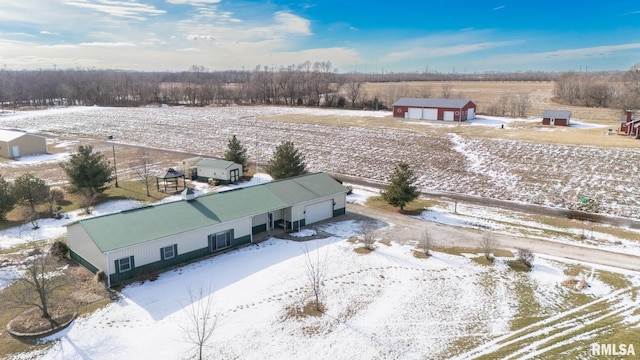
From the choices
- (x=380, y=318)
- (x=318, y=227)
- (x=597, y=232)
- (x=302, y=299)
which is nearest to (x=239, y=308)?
(x=302, y=299)

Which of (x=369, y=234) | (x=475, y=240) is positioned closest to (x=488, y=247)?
(x=475, y=240)

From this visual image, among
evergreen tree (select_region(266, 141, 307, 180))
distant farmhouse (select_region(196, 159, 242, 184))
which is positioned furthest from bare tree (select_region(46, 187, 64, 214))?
evergreen tree (select_region(266, 141, 307, 180))

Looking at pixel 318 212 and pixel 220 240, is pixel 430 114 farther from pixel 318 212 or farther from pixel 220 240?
pixel 220 240

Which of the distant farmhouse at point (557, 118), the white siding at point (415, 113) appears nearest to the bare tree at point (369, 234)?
the distant farmhouse at point (557, 118)

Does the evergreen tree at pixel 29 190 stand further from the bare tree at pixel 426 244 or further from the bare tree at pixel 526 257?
the bare tree at pixel 526 257

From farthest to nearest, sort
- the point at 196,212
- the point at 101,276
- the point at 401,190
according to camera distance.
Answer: the point at 401,190 < the point at 196,212 < the point at 101,276

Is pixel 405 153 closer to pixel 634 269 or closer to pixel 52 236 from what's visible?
pixel 634 269
